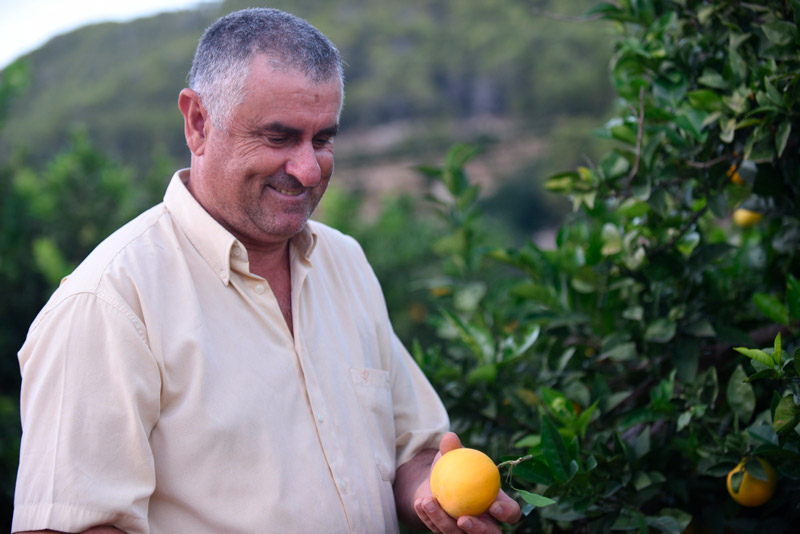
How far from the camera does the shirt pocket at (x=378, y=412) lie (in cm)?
154

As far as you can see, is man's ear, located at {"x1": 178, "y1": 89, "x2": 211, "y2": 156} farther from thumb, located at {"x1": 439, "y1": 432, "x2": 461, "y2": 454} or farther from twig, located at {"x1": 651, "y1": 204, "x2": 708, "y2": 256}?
twig, located at {"x1": 651, "y1": 204, "x2": 708, "y2": 256}

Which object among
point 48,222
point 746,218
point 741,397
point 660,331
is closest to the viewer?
point 741,397

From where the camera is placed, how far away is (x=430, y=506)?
138 centimetres

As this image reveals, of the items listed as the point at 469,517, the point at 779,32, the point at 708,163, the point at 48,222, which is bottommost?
the point at 48,222

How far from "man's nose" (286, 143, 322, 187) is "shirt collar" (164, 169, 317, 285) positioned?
0.61 ft

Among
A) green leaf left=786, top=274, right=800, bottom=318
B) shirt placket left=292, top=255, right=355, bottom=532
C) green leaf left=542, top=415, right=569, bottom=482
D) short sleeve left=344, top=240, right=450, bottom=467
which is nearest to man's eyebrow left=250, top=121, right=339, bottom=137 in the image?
shirt placket left=292, top=255, right=355, bottom=532

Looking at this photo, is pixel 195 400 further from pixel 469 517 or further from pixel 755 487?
pixel 755 487

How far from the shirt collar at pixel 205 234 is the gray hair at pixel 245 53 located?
182 mm

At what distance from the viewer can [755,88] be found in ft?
5.49

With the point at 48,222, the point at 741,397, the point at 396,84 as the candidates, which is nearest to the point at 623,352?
the point at 741,397

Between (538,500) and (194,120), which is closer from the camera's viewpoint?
(538,500)

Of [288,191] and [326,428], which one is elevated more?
[288,191]

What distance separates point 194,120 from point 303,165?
266mm

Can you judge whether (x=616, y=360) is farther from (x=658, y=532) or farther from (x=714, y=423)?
(x=658, y=532)
